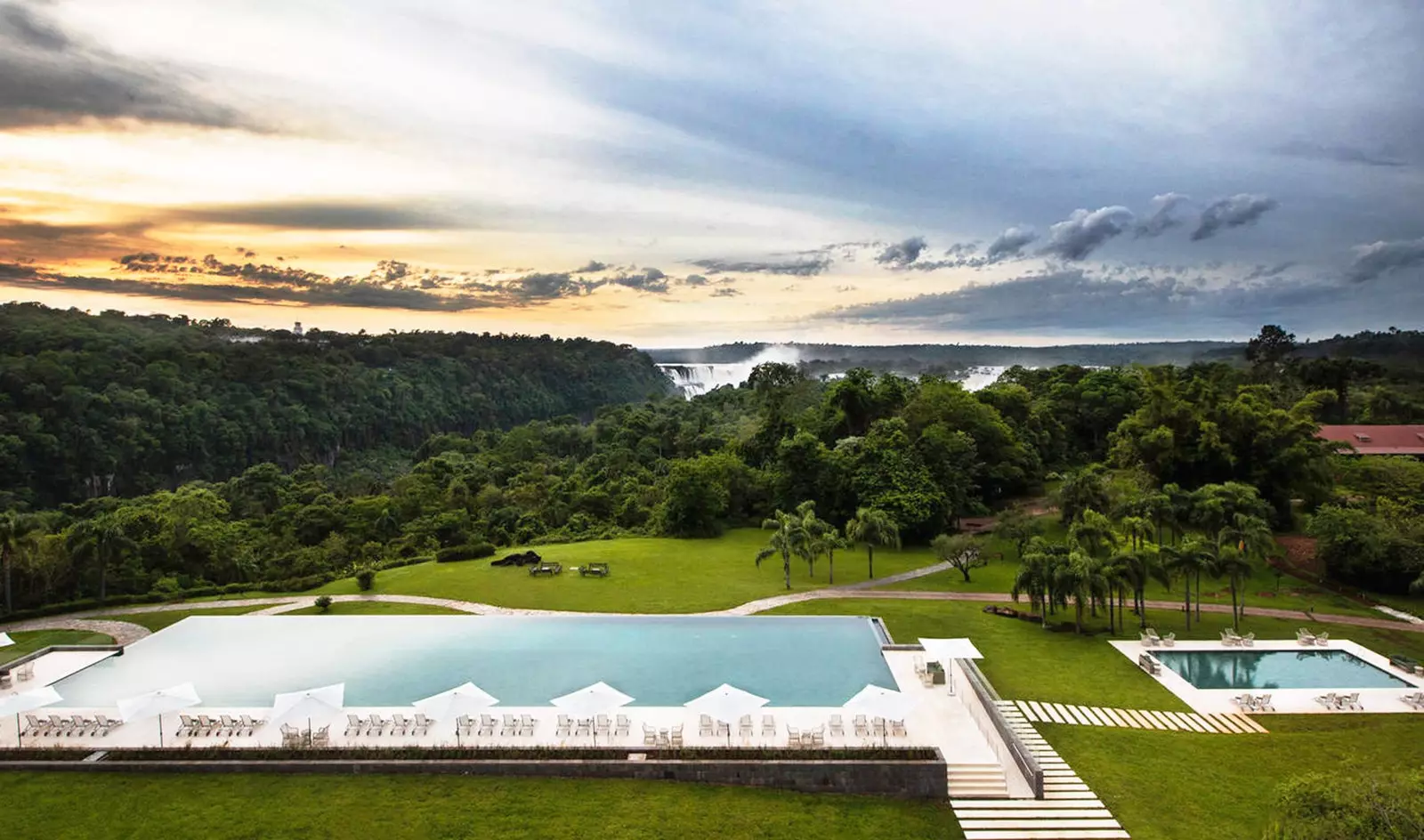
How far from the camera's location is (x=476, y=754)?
17.2 metres

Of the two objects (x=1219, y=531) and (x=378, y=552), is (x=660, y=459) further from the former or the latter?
(x=1219, y=531)

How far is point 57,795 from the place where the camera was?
16.1 m

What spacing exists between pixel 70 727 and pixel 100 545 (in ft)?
48.9

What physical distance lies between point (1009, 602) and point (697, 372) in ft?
456

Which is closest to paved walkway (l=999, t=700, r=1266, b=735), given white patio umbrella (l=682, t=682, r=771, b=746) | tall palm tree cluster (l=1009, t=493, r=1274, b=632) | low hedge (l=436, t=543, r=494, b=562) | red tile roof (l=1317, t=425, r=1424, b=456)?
tall palm tree cluster (l=1009, t=493, r=1274, b=632)

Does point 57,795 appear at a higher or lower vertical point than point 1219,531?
lower

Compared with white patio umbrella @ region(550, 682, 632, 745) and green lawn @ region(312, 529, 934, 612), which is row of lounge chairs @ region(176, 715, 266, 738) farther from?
green lawn @ region(312, 529, 934, 612)

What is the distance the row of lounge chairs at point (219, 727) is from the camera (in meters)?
18.2

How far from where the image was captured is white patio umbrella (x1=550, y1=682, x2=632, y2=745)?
17.9 m

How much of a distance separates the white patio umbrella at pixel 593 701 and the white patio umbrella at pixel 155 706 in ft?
29.3

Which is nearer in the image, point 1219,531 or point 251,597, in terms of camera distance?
point 1219,531

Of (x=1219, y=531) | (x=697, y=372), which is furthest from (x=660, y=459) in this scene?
(x=697, y=372)

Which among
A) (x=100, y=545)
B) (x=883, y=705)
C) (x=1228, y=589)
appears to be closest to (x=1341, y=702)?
(x=1228, y=589)

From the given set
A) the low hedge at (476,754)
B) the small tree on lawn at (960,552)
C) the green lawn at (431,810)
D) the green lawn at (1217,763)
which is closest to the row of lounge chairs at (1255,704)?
the green lawn at (1217,763)
